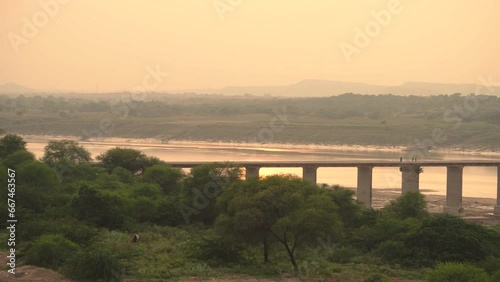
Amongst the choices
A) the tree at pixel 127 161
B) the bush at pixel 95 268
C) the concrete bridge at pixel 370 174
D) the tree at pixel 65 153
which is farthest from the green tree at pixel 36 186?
the concrete bridge at pixel 370 174

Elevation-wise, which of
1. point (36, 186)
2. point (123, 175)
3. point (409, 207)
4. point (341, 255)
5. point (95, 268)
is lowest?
point (341, 255)

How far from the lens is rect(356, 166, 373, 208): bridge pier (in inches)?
1887

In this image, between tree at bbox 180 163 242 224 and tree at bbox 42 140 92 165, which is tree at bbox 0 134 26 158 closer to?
A: tree at bbox 42 140 92 165

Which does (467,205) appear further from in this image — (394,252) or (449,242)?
(394,252)

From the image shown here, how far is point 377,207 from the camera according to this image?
47531mm

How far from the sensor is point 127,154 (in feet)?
157

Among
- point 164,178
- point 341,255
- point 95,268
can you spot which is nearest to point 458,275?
point 341,255

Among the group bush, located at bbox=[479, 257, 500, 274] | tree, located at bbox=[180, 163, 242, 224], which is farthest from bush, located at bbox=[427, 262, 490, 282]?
tree, located at bbox=[180, 163, 242, 224]

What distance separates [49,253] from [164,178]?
18.2 meters

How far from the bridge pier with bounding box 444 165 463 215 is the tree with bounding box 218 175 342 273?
80.4 ft

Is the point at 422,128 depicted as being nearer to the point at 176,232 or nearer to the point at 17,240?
the point at 176,232

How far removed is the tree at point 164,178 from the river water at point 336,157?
695 inches

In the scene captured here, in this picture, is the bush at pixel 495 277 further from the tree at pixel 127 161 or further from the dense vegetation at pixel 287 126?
the dense vegetation at pixel 287 126

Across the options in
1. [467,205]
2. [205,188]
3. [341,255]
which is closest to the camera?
[341,255]
